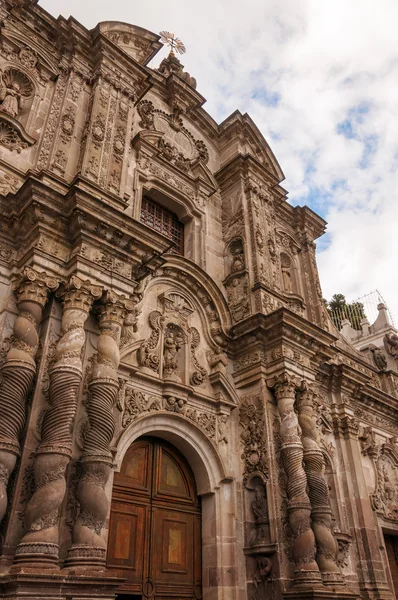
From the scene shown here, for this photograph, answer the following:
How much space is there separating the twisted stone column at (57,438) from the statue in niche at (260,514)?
4244 mm

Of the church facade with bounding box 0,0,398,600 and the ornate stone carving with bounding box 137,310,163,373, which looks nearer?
the church facade with bounding box 0,0,398,600

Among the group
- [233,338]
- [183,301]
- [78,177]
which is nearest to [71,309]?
[78,177]

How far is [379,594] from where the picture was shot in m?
9.98

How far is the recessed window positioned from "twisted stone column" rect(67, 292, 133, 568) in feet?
13.5

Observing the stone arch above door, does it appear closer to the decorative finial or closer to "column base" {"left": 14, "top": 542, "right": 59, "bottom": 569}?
"column base" {"left": 14, "top": 542, "right": 59, "bottom": 569}

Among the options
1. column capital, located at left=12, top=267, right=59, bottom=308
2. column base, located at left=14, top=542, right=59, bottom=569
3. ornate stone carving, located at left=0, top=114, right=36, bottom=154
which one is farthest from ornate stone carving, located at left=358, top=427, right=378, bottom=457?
ornate stone carving, located at left=0, top=114, right=36, bottom=154

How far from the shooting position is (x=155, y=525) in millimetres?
7961

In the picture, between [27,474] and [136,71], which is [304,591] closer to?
[27,474]

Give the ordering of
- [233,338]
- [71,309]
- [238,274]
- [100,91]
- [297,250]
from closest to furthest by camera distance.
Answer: [71,309] → [100,91] → [233,338] → [238,274] → [297,250]

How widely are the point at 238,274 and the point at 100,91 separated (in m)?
4.92

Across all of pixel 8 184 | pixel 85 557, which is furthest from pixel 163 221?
pixel 85 557

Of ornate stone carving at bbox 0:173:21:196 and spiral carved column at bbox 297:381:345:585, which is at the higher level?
ornate stone carving at bbox 0:173:21:196

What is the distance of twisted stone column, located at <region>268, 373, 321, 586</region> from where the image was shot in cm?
790

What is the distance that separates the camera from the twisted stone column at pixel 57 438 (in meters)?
5.26
